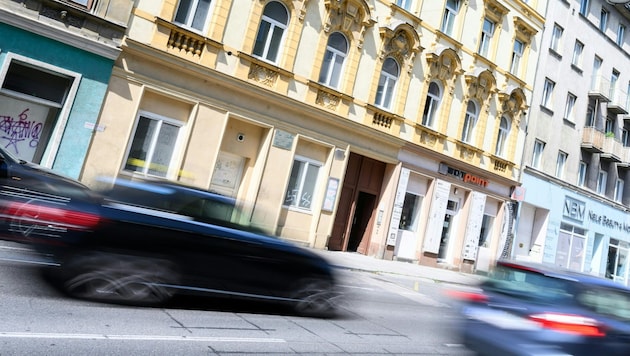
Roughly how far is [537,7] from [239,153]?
19236 mm

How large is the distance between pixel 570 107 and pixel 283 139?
1984 cm

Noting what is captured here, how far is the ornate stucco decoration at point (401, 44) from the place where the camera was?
15938mm

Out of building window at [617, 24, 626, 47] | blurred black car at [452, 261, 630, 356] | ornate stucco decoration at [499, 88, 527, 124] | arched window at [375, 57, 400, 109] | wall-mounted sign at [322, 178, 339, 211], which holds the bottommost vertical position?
blurred black car at [452, 261, 630, 356]

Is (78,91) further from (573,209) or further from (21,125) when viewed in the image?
(573,209)

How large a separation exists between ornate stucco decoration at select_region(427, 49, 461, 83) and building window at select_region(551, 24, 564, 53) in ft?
29.1

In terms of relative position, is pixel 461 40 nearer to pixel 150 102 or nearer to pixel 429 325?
pixel 150 102

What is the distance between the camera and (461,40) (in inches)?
739

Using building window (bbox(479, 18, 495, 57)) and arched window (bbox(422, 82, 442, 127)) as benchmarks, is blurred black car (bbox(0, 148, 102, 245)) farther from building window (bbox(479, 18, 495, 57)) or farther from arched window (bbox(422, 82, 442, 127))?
building window (bbox(479, 18, 495, 57))

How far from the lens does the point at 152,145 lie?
12094 mm

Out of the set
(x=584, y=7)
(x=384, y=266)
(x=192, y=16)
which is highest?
(x=584, y=7)

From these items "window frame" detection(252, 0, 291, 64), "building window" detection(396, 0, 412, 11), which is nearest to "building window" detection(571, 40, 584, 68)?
"building window" detection(396, 0, 412, 11)

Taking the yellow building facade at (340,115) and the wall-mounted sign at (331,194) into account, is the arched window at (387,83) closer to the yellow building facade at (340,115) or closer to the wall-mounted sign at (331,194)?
the yellow building facade at (340,115)

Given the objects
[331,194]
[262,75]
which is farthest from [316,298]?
[262,75]

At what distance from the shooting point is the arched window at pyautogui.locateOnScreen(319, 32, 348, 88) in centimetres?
1504
